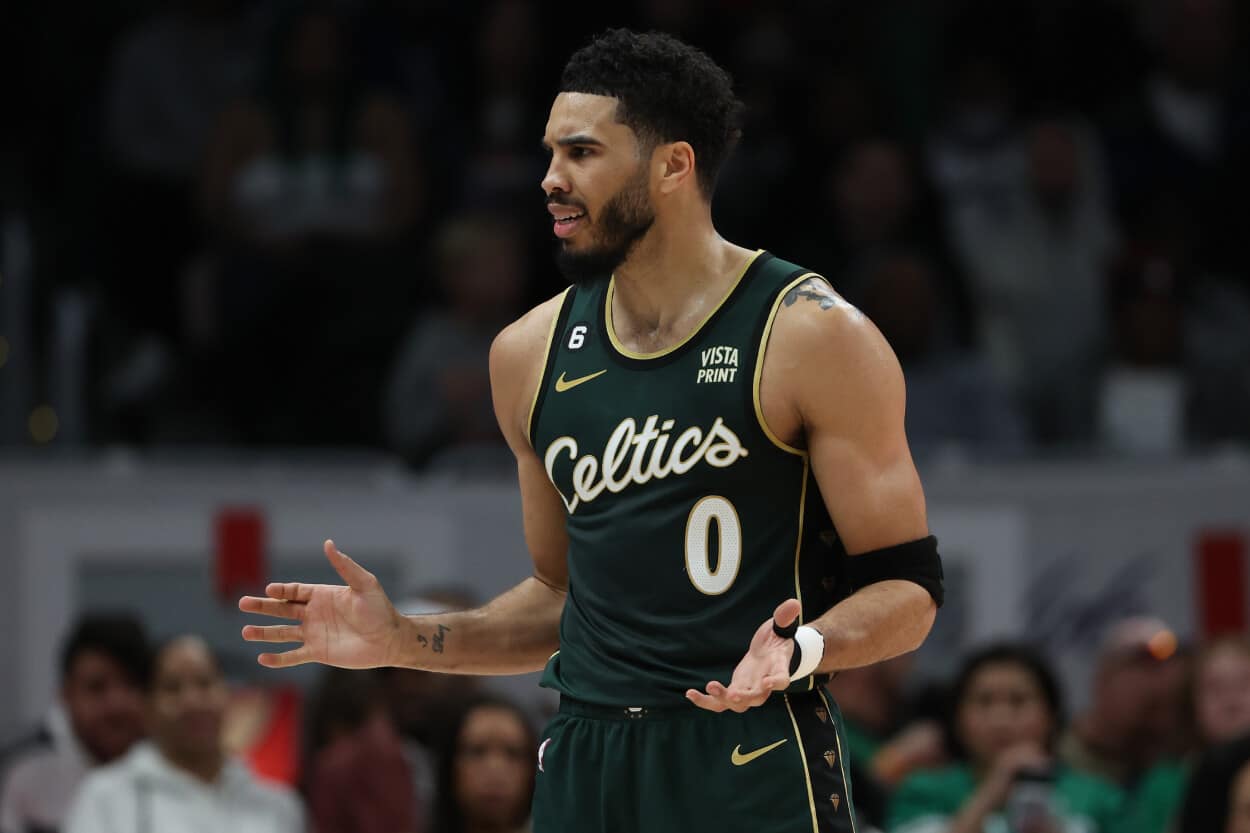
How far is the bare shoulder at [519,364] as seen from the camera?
172 inches

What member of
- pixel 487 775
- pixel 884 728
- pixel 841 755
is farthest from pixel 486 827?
pixel 841 755

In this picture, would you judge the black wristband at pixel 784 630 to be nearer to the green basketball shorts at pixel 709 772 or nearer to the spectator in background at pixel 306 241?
the green basketball shorts at pixel 709 772

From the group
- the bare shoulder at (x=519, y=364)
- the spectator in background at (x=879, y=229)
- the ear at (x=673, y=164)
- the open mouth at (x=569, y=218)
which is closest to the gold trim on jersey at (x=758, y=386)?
the ear at (x=673, y=164)

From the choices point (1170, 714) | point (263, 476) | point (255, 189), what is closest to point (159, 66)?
point (255, 189)

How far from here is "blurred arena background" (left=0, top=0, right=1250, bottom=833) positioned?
28.9ft

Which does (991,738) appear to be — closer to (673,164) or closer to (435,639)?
(435,639)

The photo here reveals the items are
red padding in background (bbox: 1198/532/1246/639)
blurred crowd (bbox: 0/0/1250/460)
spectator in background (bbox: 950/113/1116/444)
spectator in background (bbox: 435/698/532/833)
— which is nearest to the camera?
spectator in background (bbox: 435/698/532/833)

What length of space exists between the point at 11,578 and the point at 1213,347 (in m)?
6.12

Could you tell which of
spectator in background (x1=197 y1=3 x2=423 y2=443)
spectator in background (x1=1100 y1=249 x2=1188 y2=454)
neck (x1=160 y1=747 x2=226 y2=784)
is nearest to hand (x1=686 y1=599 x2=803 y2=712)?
neck (x1=160 y1=747 x2=226 y2=784)

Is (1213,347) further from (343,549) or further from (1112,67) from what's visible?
(343,549)

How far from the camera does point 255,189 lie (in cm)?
1062

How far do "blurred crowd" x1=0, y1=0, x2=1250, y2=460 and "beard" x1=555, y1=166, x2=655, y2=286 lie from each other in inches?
205

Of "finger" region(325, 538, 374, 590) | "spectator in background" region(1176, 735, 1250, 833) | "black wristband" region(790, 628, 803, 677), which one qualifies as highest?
"finger" region(325, 538, 374, 590)

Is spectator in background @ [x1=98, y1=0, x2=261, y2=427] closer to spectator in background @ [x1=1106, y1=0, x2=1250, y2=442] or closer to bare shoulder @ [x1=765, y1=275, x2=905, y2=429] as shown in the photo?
spectator in background @ [x1=1106, y1=0, x2=1250, y2=442]
